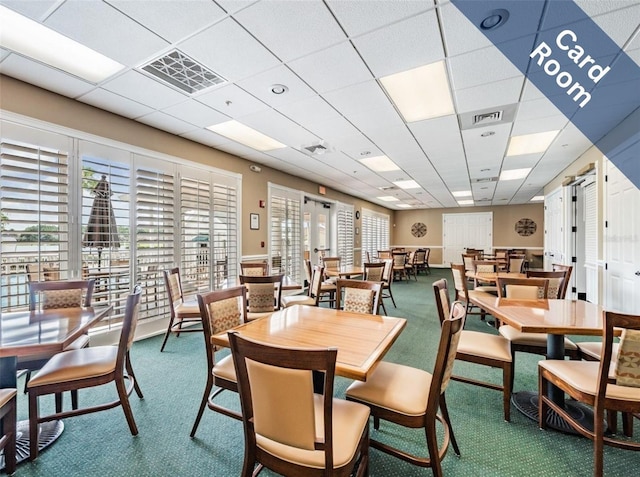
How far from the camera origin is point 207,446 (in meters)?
1.76

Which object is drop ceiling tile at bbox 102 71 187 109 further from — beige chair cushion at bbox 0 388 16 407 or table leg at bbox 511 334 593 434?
table leg at bbox 511 334 593 434

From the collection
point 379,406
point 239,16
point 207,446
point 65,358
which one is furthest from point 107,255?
point 379,406

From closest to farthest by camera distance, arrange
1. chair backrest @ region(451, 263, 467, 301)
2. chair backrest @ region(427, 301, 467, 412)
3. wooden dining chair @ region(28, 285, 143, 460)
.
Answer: chair backrest @ region(427, 301, 467, 412)
wooden dining chair @ region(28, 285, 143, 460)
chair backrest @ region(451, 263, 467, 301)

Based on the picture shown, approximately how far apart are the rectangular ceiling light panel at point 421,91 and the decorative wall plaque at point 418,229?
1042 cm

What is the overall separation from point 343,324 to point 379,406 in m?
0.55

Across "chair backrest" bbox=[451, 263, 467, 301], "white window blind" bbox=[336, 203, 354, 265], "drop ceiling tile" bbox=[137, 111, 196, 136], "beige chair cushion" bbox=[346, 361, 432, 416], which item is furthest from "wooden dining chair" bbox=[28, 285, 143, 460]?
"white window blind" bbox=[336, 203, 354, 265]

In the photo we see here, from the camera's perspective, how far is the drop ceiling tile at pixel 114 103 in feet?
9.67

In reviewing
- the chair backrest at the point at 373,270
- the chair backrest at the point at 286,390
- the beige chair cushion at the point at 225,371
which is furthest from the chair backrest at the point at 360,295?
the chair backrest at the point at 373,270

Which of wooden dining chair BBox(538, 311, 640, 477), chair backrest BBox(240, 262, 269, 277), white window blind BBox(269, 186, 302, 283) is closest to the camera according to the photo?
wooden dining chair BBox(538, 311, 640, 477)

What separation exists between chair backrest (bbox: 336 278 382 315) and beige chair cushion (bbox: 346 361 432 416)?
684 mm

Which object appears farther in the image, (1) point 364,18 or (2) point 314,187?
(2) point 314,187

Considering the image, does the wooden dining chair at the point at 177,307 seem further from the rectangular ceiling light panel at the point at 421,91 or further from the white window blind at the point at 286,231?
the rectangular ceiling light panel at the point at 421,91

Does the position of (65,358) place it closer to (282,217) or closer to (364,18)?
(364,18)

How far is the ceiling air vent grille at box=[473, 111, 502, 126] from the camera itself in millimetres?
3354
